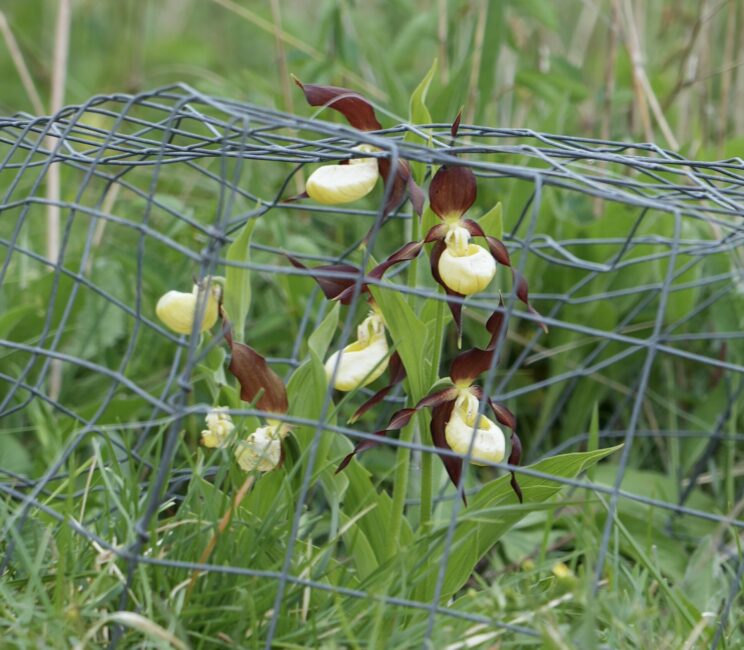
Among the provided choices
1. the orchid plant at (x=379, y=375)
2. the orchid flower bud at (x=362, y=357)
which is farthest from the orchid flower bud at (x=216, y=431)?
the orchid flower bud at (x=362, y=357)

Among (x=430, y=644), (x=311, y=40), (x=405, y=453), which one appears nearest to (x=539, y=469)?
(x=405, y=453)

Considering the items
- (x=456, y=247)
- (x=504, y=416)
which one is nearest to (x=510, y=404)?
(x=504, y=416)

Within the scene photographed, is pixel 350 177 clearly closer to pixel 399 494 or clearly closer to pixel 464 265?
pixel 464 265

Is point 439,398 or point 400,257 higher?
point 400,257

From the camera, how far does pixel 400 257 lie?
907 mm

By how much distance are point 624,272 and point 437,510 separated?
67 centimetres

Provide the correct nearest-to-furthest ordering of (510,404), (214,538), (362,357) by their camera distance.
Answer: (214,538)
(362,357)
(510,404)

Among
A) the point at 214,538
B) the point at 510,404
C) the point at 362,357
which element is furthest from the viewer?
the point at 510,404

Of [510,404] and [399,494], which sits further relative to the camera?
[510,404]

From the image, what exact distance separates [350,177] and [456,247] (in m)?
0.12

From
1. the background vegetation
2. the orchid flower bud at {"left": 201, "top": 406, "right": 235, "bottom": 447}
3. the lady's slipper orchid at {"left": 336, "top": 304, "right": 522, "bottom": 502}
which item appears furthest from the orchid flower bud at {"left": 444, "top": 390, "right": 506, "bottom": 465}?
the orchid flower bud at {"left": 201, "top": 406, "right": 235, "bottom": 447}

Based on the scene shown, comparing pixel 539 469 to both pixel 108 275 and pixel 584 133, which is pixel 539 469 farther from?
pixel 584 133

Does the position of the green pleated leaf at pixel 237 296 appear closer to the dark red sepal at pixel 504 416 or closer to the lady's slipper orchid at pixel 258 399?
the lady's slipper orchid at pixel 258 399

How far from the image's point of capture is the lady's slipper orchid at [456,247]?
0.87m
